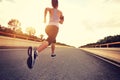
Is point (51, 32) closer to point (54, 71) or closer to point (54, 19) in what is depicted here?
point (54, 19)

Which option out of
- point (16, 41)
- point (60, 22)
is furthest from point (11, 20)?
point (60, 22)

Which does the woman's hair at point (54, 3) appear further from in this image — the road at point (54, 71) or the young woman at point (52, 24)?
the road at point (54, 71)

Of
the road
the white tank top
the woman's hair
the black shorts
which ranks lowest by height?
the road

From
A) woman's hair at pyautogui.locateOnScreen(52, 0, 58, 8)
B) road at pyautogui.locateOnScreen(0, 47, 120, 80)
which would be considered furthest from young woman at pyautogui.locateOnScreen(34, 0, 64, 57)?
road at pyautogui.locateOnScreen(0, 47, 120, 80)

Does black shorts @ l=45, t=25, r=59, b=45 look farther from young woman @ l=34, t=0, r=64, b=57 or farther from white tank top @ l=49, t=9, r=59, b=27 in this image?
white tank top @ l=49, t=9, r=59, b=27

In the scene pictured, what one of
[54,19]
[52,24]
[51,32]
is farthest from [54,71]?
[54,19]

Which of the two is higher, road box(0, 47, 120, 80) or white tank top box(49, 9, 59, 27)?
white tank top box(49, 9, 59, 27)

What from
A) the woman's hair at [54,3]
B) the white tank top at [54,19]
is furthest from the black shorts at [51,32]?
the woman's hair at [54,3]

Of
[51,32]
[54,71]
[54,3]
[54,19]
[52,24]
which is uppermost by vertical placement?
[54,3]

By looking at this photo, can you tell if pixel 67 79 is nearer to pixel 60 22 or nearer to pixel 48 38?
pixel 48 38

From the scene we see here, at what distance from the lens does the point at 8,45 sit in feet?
67.4

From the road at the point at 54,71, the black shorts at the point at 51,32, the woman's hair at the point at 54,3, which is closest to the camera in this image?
the road at the point at 54,71

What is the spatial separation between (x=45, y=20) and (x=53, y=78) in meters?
2.08

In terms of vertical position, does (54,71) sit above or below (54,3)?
below
